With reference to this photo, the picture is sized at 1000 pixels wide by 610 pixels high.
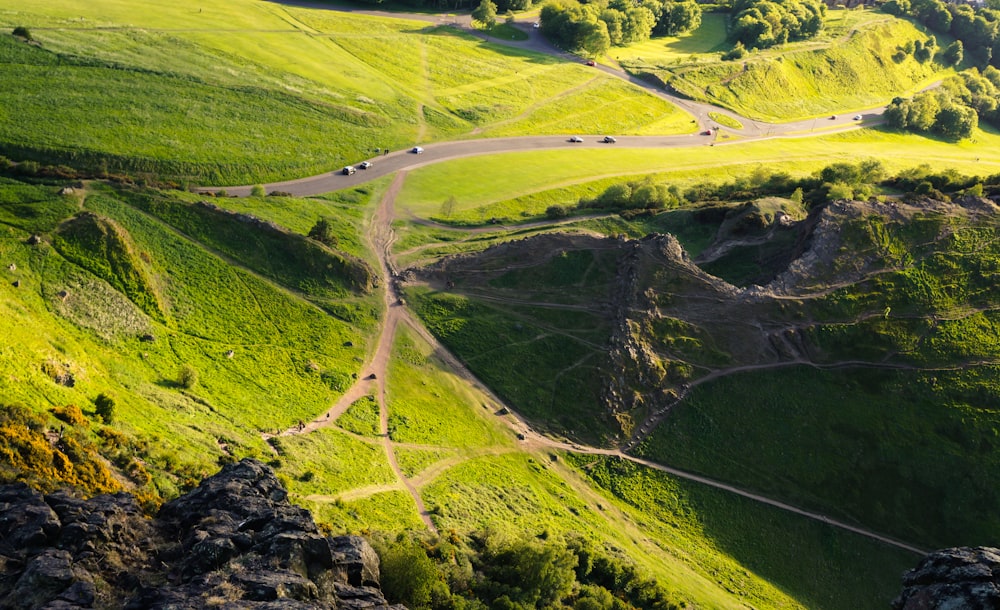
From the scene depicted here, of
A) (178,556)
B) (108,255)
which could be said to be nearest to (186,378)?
(108,255)

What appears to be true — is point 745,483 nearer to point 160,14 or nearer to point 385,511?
point 385,511

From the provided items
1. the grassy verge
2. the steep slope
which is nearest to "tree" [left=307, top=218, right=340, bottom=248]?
the steep slope

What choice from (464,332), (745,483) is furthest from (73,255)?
(745,483)

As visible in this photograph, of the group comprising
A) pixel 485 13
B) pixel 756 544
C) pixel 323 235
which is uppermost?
pixel 485 13

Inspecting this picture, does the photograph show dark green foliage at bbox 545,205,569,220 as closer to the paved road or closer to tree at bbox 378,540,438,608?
the paved road

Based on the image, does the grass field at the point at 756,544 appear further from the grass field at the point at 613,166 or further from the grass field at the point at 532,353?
the grass field at the point at 613,166

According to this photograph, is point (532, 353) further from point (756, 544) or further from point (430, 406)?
point (756, 544)
